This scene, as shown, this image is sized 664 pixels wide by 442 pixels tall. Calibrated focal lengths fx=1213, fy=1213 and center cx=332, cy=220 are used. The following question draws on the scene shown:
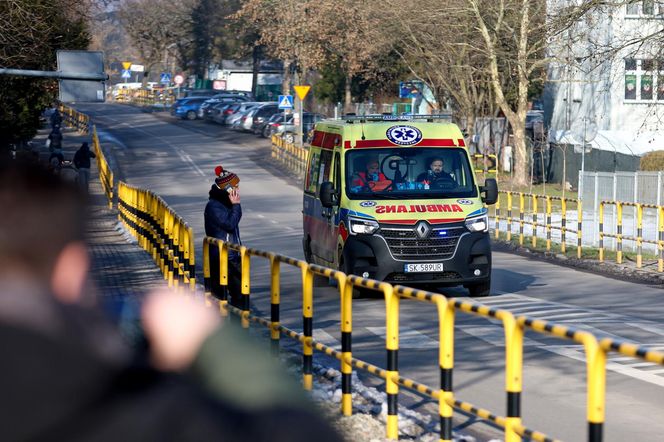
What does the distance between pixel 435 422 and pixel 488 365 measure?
2.32 meters

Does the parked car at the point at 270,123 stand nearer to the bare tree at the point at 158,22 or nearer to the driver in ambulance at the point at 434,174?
the driver in ambulance at the point at 434,174

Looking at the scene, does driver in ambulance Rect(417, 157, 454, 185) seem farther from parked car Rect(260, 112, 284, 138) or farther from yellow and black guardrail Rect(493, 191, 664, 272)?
parked car Rect(260, 112, 284, 138)

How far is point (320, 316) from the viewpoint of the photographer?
11.2 metres

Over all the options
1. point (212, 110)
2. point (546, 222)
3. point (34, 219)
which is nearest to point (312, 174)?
point (546, 222)

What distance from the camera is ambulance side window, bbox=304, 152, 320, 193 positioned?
18.8 m

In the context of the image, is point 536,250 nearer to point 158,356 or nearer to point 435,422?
point 435,422

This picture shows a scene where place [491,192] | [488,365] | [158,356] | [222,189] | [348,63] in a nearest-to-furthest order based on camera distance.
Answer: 1. [158,356]
2. [488,365]
3. [222,189]
4. [491,192]
5. [348,63]

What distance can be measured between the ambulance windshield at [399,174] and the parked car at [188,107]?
69722 millimetres

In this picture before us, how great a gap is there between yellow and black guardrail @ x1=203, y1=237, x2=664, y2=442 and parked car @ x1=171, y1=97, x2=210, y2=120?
76867 millimetres

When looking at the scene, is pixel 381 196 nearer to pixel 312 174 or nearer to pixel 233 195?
pixel 312 174

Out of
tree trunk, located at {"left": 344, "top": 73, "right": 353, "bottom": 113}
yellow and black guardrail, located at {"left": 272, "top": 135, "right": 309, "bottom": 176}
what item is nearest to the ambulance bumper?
yellow and black guardrail, located at {"left": 272, "top": 135, "right": 309, "bottom": 176}

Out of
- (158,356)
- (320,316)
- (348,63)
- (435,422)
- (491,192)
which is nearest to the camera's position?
(158,356)

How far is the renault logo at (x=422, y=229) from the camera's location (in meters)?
16.7

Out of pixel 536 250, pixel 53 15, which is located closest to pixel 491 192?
pixel 536 250
